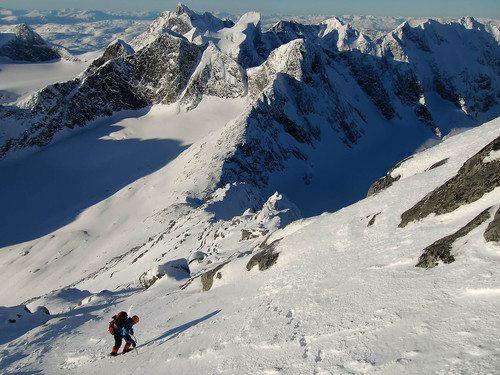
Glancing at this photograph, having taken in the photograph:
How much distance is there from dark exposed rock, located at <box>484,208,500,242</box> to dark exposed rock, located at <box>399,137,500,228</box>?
2845 millimetres

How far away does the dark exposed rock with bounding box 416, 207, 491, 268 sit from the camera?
907 cm

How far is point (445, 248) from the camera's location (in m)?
9.20

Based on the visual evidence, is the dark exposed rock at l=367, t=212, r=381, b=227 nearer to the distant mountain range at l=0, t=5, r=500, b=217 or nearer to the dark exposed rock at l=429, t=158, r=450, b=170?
the dark exposed rock at l=429, t=158, r=450, b=170

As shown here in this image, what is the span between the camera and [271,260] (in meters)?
14.8

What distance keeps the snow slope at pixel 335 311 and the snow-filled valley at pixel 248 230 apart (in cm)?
6

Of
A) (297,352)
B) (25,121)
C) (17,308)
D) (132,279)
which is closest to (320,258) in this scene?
(297,352)

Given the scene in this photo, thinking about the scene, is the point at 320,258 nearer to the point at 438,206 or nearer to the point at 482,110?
the point at 438,206

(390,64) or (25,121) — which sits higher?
(25,121)

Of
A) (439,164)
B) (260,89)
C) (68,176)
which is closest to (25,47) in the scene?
(68,176)

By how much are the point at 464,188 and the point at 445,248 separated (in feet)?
11.6

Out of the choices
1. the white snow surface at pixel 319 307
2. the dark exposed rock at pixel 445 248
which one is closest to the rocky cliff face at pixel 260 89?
the white snow surface at pixel 319 307

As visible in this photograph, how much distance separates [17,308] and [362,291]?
19.8m

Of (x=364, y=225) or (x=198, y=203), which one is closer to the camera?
(x=364, y=225)

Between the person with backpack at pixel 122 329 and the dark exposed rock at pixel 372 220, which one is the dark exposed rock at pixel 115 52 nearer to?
the dark exposed rock at pixel 372 220
